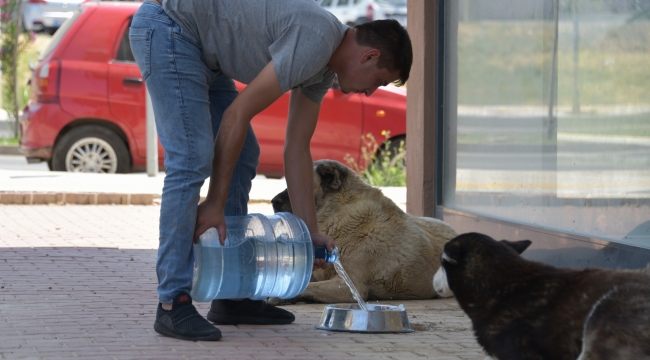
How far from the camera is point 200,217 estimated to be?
4.39 m

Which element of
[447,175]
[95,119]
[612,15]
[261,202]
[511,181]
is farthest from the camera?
[95,119]

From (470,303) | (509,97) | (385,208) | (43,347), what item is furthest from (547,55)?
(43,347)

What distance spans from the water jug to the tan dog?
828 millimetres

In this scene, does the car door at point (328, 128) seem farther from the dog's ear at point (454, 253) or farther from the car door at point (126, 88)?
the dog's ear at point (454, 253)

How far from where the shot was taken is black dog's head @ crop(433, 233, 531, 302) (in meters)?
3.89

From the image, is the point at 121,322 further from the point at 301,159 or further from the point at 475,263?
the point at 475,263

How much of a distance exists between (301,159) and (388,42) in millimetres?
861

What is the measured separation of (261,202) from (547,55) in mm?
5270

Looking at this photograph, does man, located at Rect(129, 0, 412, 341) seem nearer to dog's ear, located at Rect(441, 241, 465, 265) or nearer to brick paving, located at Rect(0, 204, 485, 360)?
brick paving, located at Rect(0, 204, 485, 360)

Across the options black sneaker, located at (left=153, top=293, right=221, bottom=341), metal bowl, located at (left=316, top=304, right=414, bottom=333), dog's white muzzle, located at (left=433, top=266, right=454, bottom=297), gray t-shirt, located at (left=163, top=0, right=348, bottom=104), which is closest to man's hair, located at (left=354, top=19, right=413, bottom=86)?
gray t-shirt, located at (left=163, top=0, right=348, bottom=104)

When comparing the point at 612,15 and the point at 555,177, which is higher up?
the point at 612,15

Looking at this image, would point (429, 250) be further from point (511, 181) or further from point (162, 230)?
point (162, 230)

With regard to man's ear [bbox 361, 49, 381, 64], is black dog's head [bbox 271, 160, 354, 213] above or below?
below

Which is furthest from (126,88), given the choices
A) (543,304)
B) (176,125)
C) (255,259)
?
(543,304)
